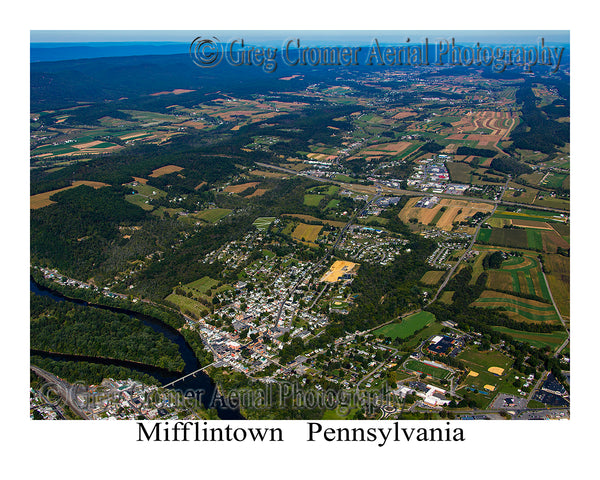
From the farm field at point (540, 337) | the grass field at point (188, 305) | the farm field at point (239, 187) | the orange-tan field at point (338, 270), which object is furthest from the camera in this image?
the farm field at point (239, 187)

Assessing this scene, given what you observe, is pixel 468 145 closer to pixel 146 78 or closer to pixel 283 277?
pixel 283 277

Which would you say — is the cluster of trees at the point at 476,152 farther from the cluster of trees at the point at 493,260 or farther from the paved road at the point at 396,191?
the cluster of trees at the point at 493,260

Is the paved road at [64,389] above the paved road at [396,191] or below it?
below

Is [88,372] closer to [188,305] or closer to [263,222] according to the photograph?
[188,305]

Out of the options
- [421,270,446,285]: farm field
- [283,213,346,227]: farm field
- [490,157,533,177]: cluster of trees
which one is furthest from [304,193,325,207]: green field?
[490,157,533,177]: cluster of trees

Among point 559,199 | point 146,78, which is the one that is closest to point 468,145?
point 559,199

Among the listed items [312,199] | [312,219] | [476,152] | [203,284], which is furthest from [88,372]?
[476,152]

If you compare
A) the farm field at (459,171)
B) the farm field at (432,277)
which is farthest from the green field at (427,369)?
the farm field at (459,171)

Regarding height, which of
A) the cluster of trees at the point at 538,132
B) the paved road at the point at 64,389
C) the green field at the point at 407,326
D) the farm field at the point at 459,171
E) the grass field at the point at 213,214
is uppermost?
the cluster of trees at the point at 538,132
